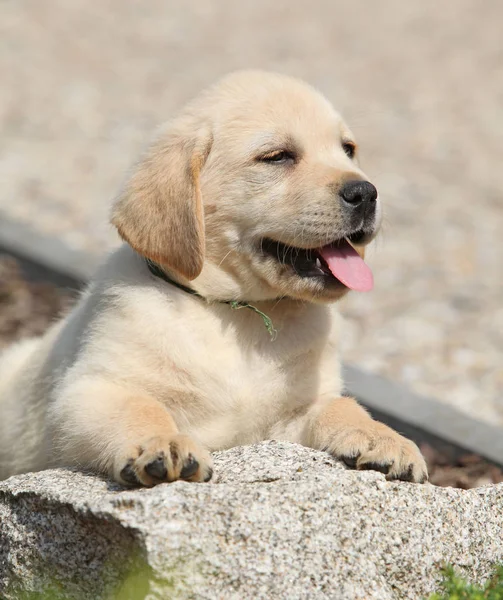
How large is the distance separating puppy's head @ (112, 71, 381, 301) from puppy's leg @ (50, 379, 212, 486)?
0.57 metres

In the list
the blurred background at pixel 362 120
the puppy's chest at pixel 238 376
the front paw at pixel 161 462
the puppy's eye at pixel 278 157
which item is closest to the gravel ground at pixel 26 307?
the blurred background at pixel 362 120

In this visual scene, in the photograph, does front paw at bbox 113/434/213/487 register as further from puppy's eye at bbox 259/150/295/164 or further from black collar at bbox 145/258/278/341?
puppy's eye at bbox 259/150/295/164

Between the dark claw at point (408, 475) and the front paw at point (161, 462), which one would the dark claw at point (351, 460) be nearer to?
the dark claw at point (408, 475)

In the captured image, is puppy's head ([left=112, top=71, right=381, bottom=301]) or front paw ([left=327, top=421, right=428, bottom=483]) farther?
puppy's head ([left=112, top=71, right=381, bottom=301])

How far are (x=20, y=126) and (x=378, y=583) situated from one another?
829 cm

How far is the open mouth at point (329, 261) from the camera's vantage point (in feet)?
12.4

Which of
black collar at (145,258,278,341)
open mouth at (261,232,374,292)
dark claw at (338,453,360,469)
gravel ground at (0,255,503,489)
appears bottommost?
gravel ground at (0,255,503,489)

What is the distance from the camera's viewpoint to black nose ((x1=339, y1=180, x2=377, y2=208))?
3.71 m

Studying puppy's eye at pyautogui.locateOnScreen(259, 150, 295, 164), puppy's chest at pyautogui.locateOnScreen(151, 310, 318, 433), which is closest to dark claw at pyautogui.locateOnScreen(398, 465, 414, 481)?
puppy's chest at pyautogui.locateOnScreen(151, 310, 318, 433)

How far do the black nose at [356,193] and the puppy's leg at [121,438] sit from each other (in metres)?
1.07

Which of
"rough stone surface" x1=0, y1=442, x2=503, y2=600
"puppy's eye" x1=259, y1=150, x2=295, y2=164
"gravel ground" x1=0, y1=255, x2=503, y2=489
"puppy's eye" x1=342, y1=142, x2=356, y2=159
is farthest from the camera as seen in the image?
"gravel ground" x1=0, y1=255, x2=503, y2=489

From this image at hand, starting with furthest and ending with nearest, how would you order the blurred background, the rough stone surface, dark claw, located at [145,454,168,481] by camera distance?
1. the blurred background
2. dark claw, located at [145,454,168,481]
3. the rough stone surface

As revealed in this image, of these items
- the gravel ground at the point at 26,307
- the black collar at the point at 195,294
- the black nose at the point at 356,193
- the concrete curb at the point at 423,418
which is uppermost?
the black nose at the point at 356,193

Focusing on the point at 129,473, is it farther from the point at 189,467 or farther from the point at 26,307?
the point at 26,307
